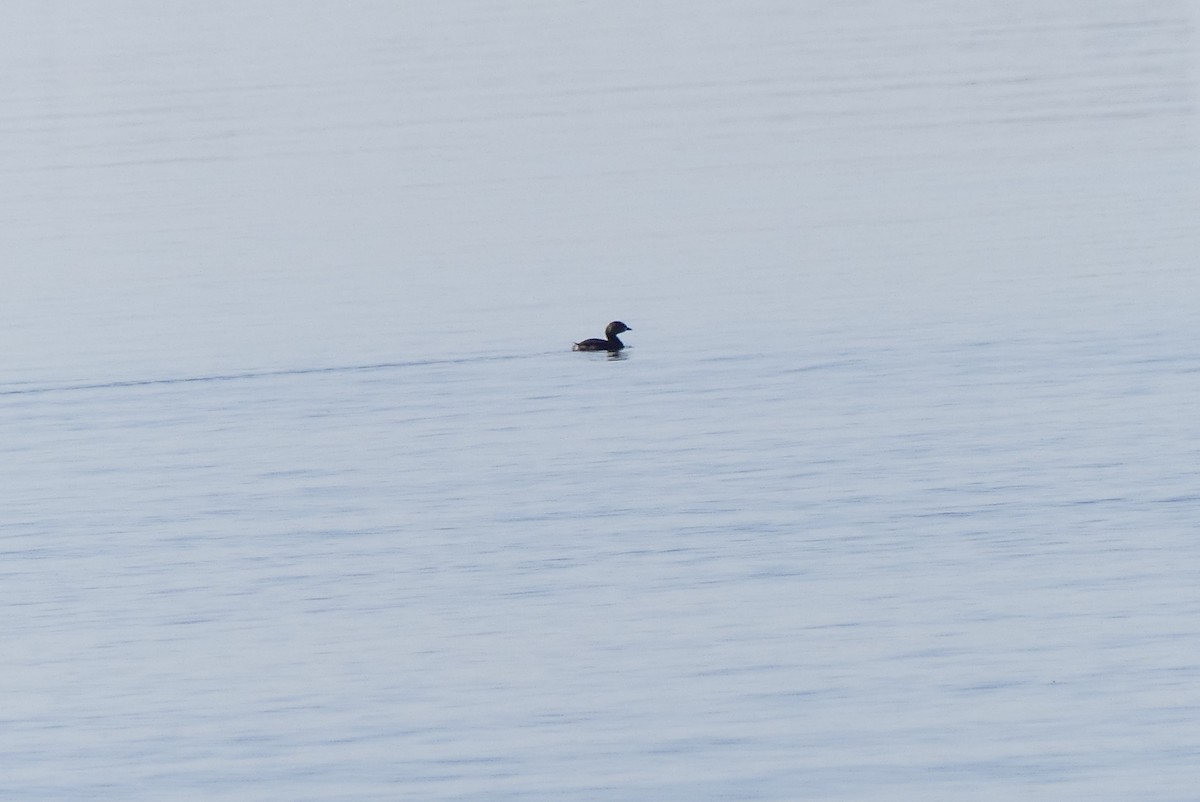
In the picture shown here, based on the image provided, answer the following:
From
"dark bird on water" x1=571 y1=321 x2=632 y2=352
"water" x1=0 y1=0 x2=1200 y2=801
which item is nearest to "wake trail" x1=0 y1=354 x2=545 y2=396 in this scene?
"water" x1=0 y1=0 x2=1200 y2=801

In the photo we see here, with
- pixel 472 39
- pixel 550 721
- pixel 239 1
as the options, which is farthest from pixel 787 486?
pixel 239 1

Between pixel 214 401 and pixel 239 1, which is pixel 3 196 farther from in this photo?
pixel 239 1

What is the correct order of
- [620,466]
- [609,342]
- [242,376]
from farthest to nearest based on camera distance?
1. [242,376]
2. [609,342]
3. [620,466]

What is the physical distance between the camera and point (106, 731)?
37.6ft

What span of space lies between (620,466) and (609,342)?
3.68 meters

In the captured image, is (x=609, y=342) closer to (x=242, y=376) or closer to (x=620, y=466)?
(x=242, y=376)

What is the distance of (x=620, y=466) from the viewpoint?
1580cm

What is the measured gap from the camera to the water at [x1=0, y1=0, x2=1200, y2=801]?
36.2 feet

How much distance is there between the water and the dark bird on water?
0.27 meters

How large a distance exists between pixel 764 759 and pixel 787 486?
15.0 feet

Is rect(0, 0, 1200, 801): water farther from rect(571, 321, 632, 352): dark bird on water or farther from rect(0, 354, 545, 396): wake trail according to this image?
rect(571, 321, 632, 352): dark bird on water

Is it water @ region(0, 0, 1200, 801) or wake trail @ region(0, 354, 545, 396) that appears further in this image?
wake trail @ region(0, 354, 545, 396)

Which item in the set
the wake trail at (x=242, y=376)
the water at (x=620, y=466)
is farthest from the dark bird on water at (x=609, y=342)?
the wake trail at (x=242, y=376)

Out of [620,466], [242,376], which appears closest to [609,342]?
[242,376]
